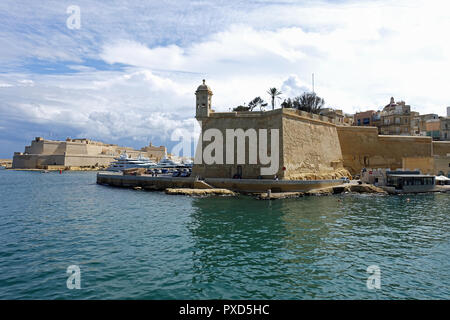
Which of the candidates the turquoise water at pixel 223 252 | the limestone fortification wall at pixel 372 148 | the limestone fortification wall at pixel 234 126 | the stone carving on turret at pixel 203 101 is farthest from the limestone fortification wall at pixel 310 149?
the turquoise water at pixel 223 252

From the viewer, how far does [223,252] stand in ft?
30.6

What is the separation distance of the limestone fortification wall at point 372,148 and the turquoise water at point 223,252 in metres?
17.7

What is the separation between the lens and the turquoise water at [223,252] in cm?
671

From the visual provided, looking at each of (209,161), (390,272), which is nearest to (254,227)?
(390,272)

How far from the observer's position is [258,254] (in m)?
9.11

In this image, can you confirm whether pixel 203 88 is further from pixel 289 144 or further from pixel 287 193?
pixel 287 193

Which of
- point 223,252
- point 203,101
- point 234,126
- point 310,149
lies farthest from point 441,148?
point 223,252

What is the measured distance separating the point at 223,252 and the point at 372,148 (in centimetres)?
3169

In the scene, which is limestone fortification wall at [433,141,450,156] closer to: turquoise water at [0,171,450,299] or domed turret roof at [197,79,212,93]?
turquoise water at [0,171,450,299]

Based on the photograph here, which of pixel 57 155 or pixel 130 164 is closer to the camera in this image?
pixel 130 164

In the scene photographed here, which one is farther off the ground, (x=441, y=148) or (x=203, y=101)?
(x=203, y=101)

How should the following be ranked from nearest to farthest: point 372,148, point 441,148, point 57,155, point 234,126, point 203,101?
point 234,126 → point 203,101 → point 372,148 → point 441,148 → point 57,155
